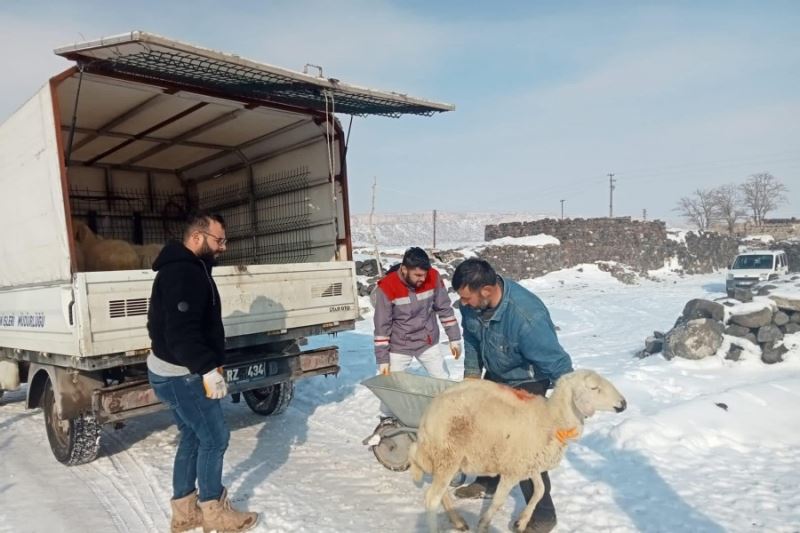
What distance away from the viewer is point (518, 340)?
3.98 metres

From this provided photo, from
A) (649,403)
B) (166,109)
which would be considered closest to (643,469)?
(649,403)

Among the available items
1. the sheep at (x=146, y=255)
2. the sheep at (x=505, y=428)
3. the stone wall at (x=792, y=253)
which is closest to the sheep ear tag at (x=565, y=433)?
the sheep at (x=505, y=428)

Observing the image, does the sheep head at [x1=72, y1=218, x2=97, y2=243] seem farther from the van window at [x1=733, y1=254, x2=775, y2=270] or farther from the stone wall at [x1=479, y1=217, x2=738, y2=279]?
the van window at [x1=733, y1=254, x2=775, y2=270]

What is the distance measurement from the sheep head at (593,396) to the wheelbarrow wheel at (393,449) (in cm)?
189

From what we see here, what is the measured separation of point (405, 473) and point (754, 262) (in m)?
21.3

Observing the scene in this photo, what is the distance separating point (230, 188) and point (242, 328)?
431 cm

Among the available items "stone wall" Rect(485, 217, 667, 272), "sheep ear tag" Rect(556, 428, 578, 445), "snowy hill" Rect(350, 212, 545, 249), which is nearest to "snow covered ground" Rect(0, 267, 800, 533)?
"sheep ear tag" Rect(556, 428, 578, 445)

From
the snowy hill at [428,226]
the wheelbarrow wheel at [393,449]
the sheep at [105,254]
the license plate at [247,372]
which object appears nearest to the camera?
the wheelbarrow wheel at [393,449]

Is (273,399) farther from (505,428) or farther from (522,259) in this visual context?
(522,259)

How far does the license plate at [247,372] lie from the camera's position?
5457 mm

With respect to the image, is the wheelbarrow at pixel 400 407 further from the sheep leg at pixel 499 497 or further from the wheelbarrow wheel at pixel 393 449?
the sheep leg at pixel 499 497

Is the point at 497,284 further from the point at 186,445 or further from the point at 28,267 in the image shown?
the point at 28,267

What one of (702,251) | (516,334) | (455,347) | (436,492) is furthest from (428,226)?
(436,492)

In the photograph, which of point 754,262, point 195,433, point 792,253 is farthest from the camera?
point 792,253
